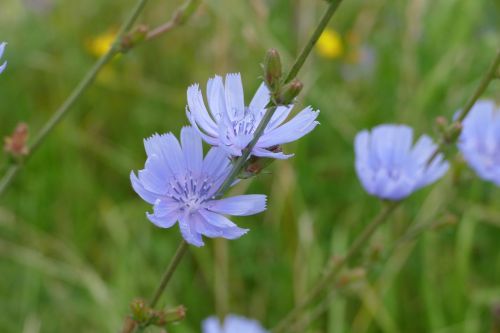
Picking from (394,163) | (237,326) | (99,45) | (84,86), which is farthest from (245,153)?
(99,45)

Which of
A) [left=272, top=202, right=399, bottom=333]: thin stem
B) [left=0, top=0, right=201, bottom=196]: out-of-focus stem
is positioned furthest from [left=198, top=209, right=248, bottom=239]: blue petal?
[left=272, top=202, right=399, bottom=333]: thin stem

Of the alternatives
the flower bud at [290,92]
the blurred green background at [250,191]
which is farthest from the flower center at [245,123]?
the blurred green background at [250,191]

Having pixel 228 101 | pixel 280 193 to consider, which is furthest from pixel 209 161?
pixel 280 193

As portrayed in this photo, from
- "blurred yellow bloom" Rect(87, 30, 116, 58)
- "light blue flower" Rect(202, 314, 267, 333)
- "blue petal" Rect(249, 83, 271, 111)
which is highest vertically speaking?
"blurred yellow bloom" Rect(87, 30, 116, 58)

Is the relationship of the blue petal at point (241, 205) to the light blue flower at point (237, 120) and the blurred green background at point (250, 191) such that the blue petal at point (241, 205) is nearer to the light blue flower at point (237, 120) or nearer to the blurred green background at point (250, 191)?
the light blue flower at point (237, 120)

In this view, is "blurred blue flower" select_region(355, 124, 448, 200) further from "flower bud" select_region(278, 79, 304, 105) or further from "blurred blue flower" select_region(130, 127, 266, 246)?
"flower bud" select_region(278, 79, 304, 105)

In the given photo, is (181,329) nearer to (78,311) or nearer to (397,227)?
(78,311)
